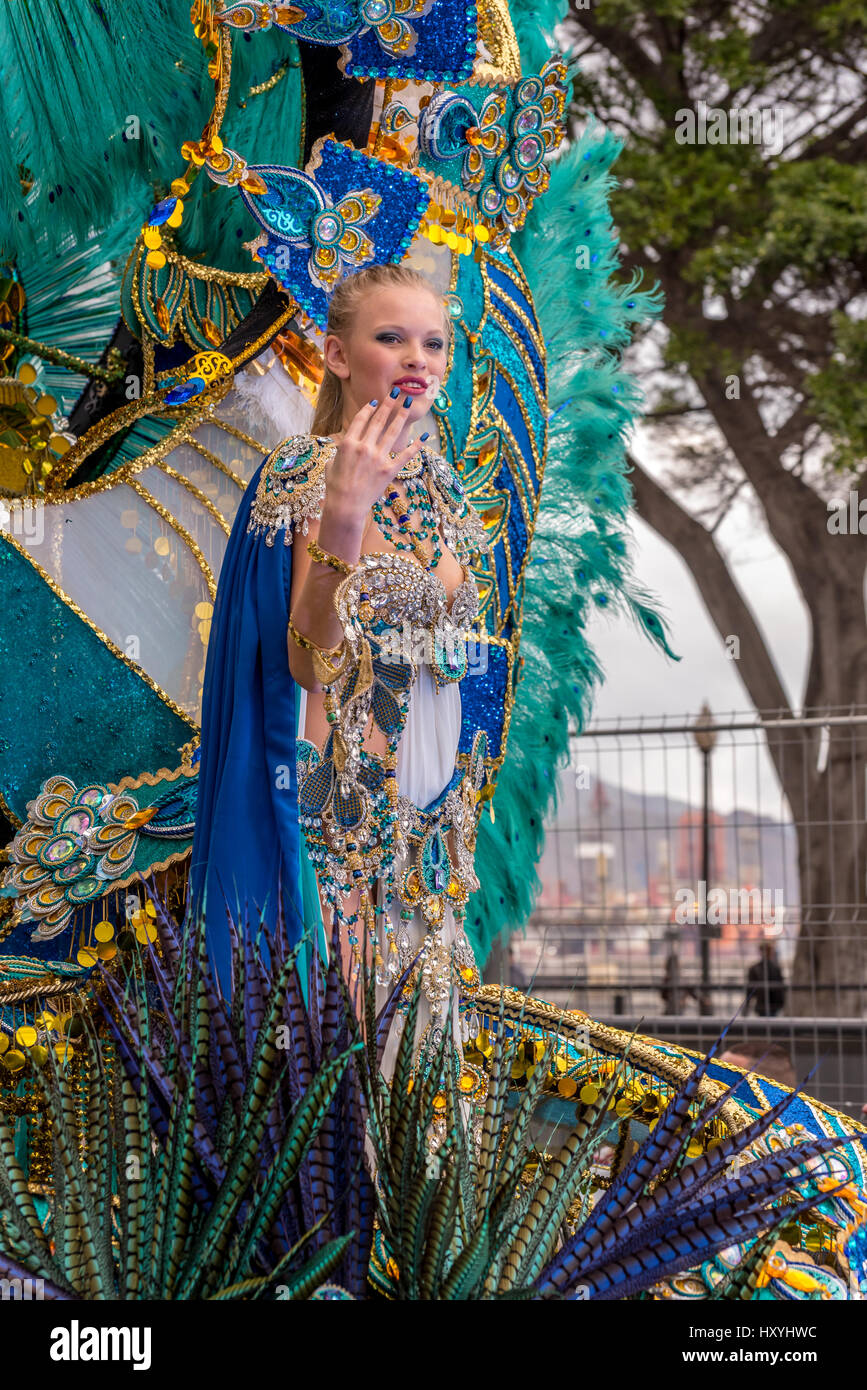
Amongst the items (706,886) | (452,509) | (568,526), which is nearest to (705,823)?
(706,886)

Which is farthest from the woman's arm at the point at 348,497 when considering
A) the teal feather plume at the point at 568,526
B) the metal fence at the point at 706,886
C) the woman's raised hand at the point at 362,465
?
the metal fence at the point at 706,886

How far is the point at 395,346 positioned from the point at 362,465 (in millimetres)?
375

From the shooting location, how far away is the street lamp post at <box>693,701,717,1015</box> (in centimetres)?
634

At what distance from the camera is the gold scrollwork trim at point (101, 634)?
10.7 ft

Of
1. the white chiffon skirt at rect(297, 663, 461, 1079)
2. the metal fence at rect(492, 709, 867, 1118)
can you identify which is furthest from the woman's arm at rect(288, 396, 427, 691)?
the metal fence at rect(492, 709, 867, 1118)

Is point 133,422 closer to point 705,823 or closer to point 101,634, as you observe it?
point 101,634

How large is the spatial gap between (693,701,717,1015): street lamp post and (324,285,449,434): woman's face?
379 centimetres

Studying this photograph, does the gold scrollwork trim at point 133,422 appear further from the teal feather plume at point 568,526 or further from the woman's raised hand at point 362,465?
the teal feather plume at point 568,526

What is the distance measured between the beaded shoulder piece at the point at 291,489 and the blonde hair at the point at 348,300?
0.37 ft

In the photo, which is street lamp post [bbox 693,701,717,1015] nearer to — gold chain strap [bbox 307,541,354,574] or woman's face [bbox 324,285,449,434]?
woman's face [bbox 324,285,449,434]

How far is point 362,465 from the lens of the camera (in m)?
2.46

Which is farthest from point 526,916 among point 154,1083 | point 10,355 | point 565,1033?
point 154,1083

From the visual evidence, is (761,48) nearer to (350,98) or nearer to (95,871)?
(350,98)

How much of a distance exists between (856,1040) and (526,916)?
2727 mm
